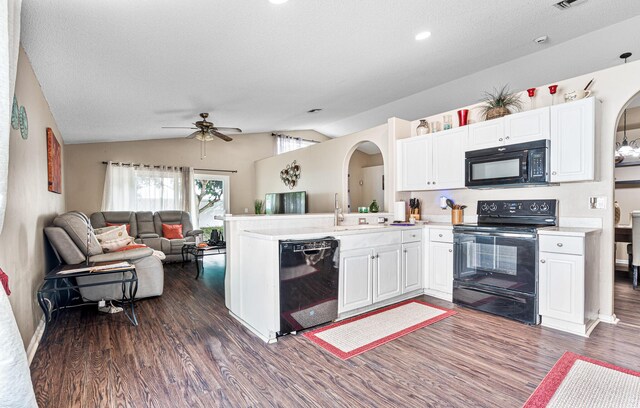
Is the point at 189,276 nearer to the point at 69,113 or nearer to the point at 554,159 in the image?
the point at 69,113

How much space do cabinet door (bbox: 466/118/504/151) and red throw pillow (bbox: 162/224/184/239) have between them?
5.64 meters

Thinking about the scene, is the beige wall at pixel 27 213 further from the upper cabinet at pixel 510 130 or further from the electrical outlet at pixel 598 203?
the electrical outlet at pixel 598 203

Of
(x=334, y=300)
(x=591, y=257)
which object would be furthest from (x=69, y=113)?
(x=591, y=257)

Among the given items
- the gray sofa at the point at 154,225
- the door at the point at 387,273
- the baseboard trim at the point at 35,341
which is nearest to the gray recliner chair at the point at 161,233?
the gray sofa at the point at 154,225

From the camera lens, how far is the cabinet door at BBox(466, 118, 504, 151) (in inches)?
132

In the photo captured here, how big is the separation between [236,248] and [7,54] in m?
2.17

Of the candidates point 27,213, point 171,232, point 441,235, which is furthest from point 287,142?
point 27,213

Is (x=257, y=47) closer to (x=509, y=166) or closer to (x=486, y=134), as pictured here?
(x=486, y=134)

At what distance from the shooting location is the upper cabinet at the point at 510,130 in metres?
3.05

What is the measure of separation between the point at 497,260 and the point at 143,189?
271 inches

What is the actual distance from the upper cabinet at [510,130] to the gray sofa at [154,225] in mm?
Answer: 5456

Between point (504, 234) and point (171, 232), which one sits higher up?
point (504, 234)

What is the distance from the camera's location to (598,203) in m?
2.98

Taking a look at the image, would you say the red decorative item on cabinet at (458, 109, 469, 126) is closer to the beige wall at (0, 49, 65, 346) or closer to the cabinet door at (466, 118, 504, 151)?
the cabinet door at (466, 118, 504, 151)
